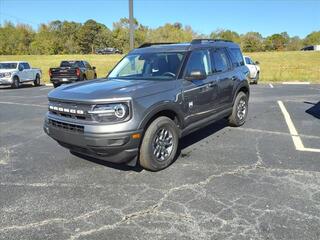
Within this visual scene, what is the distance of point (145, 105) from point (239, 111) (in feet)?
12.3

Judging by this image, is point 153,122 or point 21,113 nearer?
point 153,122

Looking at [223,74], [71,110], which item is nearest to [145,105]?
[71,110]

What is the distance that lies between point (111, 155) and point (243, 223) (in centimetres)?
196

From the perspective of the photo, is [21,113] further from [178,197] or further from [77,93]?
[178,197]

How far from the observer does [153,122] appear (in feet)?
16.4

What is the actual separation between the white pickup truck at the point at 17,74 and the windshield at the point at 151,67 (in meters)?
17.1

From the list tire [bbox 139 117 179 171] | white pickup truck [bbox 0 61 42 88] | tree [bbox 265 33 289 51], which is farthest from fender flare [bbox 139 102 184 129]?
tree [bbox 265 33 289 51]

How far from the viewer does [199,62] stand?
6.09 metres

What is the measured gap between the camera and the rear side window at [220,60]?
6.61m

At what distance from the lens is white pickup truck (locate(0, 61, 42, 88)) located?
21.3 m

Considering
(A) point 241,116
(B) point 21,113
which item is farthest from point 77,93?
(B) point 21,113

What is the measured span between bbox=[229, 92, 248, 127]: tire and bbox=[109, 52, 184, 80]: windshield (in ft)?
7.64

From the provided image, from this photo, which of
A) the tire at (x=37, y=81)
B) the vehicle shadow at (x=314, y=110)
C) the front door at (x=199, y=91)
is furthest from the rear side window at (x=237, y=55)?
the tire at (x=37, y=81)

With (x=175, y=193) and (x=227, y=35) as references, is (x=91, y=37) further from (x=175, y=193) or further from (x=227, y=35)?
(x=175, y=193)
